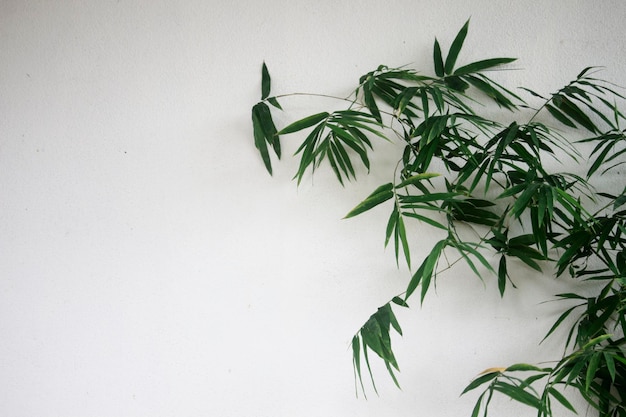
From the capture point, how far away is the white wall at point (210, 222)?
151 cm

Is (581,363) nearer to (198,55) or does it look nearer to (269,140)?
(269,140)

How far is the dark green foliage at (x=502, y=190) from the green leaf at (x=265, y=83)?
0.04 m

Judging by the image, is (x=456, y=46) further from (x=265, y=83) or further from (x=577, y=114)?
(x=265, y=83)

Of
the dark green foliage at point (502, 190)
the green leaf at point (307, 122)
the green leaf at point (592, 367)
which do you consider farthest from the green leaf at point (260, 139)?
the green leaf at point (592, 367)

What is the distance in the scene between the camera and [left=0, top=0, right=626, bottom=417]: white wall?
1511 mm

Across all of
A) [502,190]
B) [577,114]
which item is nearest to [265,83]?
[502,190]

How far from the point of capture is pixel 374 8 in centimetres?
160

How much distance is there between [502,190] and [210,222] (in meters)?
0.80

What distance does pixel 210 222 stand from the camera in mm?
1722

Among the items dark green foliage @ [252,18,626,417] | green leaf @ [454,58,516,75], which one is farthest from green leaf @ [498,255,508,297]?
green leaf @ [454,58,516,75]

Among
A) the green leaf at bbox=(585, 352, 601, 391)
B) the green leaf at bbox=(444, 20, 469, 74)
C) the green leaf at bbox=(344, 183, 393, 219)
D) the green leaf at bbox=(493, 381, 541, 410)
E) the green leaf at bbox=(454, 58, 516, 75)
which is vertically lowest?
the green leaf at bbox=(493, 381, 541, 410)

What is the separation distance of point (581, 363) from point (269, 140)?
3.00ft

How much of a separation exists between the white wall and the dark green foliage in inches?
2.7

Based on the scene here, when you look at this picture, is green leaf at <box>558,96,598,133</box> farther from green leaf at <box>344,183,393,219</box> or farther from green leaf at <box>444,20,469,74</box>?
green leaf at <box>344,183,393,219</box>
